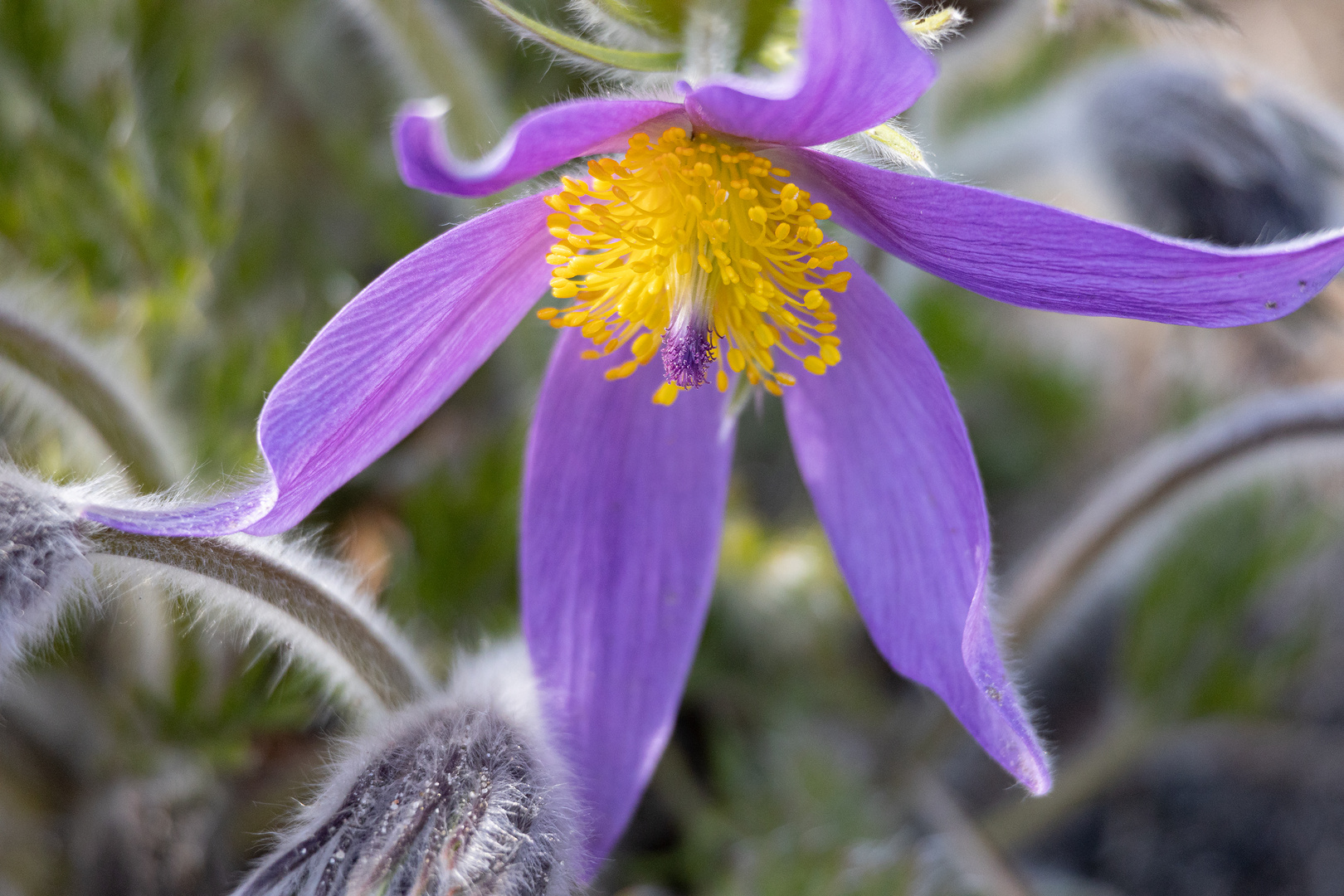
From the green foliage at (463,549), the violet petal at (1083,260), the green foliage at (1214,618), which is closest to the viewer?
the violet petal at (1083,260)

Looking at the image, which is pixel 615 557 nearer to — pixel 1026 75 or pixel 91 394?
pixel 91 394

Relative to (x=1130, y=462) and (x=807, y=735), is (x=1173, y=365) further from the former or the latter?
(x=807, y=735)

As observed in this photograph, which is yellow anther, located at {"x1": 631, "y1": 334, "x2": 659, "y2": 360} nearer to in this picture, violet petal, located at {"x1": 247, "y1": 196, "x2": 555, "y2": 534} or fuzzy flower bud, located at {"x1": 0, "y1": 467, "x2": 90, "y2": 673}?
violet petal, located at {"x1": 247, "y1": 196, "x2": 555, "y2": 534}

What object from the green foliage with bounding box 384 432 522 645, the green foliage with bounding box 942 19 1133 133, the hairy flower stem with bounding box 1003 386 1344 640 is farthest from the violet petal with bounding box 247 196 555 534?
the green foliage with bounding box 942 19 1133 133

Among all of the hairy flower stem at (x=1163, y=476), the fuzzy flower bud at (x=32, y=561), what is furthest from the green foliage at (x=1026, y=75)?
the fuzzy flower bud at (x=32, y=561)

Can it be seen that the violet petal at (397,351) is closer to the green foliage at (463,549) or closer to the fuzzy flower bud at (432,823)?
the fuzzy flower bud at (432,823)

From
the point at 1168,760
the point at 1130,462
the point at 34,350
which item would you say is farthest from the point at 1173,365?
the point at 34,350
